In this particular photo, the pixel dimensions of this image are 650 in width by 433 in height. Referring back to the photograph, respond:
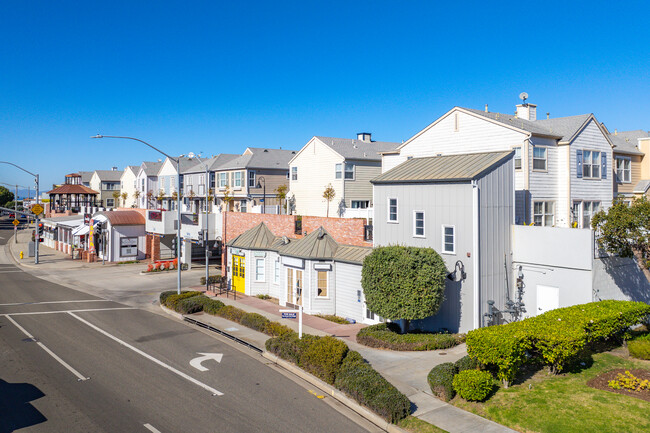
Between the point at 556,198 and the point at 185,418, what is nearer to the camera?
the point at 185,418

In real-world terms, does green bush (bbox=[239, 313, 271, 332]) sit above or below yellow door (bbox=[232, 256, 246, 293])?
below

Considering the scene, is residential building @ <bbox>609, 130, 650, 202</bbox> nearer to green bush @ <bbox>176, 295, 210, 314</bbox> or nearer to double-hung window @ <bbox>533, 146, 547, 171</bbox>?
double-hung window @ <bbox>533, 146, 547, 171</bbox>

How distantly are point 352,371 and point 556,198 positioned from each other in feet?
57.3

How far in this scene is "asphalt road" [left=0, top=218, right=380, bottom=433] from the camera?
12477 mm

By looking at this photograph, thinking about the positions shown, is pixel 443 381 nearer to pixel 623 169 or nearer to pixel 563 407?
pixel 563 407

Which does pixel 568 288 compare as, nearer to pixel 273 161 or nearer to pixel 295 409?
pixel 295 409

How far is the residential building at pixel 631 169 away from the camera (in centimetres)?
3158

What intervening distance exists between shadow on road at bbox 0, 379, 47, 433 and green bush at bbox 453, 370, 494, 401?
1113 centimetres

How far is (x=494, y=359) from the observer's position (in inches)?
537

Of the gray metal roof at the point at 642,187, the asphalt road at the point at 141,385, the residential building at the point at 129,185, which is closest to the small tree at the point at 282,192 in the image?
the asphalt road at the point at 141,385

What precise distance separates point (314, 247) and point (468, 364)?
40.1 ft

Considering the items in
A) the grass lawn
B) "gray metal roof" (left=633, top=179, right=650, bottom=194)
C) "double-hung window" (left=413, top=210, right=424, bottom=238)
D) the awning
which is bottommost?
the grass lawn

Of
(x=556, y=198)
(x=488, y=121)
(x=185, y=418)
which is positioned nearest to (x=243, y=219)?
(x=488, y=121)

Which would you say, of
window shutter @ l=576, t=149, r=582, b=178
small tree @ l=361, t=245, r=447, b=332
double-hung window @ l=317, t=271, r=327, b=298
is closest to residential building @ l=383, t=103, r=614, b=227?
window shutter @ l=576, t=149, r=582, b=178
